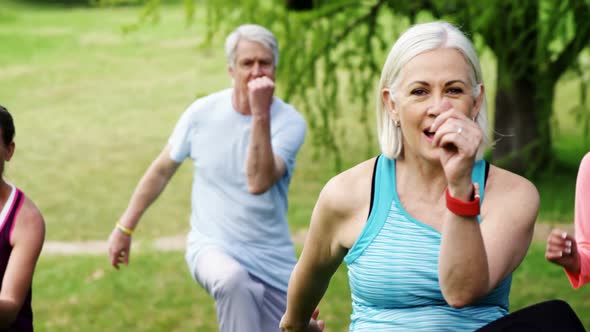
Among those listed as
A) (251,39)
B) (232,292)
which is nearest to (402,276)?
(232,292)

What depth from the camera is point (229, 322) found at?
4676 mm

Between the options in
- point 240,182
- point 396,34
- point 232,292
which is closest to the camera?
point 232,292

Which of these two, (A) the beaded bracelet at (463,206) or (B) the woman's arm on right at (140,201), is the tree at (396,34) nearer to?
(B) the woman's arm on right at (140,201)

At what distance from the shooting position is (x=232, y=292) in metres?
4.66

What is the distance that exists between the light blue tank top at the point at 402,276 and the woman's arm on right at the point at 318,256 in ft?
0.31

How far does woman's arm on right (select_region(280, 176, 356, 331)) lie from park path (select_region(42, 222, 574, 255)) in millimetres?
7735

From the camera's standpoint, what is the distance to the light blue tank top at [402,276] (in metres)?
2.66

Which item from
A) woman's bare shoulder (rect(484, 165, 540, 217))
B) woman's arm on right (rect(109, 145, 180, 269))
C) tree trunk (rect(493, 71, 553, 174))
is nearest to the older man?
woman's arm on right (rect(109, 145, 180, 269))

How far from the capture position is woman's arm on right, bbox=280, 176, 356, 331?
111 inches

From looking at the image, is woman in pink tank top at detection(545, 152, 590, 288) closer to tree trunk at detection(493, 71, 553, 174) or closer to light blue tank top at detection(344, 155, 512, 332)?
light blue tank top at detection(344, 155, 512, 332)

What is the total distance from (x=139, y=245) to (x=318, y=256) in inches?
337

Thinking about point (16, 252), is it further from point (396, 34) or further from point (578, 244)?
point (396, 34)

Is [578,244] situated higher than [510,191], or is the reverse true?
[510,191]

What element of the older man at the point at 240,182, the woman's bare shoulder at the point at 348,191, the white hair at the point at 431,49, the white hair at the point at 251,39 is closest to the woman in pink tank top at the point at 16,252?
the woman's bare shoulder at the point at 348,191
